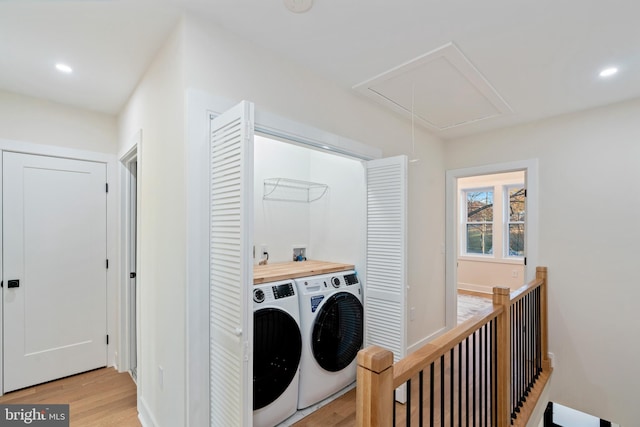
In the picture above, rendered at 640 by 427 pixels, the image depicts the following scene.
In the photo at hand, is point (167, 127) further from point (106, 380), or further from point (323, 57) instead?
point (106, 380)

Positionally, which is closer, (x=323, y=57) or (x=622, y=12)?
(x=622, y=12)

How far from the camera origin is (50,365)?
2.71 meters

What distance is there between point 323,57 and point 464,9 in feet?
2.93

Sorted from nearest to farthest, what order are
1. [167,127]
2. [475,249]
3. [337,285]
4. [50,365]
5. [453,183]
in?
[167,127] → [337,285] → [50,365] → [453,183] → [475,249]

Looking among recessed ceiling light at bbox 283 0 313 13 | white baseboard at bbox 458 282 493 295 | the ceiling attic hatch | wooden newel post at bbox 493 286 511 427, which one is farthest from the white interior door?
white baseboard at bbox 458 282 493 295

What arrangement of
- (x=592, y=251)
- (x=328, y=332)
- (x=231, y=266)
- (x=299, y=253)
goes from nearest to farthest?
(x=231, y=266), (x=328, y=332), (x=592, y=251), (x=299, y=253)

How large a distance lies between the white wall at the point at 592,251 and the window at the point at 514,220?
313 centimetres

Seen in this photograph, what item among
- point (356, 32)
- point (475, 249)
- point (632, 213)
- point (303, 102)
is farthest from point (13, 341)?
point (475, 249)

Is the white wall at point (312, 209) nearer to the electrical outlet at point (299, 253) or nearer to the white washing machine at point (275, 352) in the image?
the electrical outlet at point (299, 253)

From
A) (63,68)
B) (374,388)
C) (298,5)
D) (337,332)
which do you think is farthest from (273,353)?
(63,68)

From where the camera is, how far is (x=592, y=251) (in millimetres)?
2801

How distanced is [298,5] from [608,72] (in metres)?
2.35

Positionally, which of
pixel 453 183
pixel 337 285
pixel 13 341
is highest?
pixel 453 183

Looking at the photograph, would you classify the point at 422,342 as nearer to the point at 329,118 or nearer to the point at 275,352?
the point at 275,352
